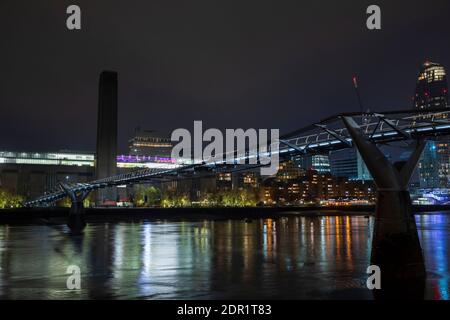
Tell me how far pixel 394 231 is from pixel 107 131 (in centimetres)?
15802

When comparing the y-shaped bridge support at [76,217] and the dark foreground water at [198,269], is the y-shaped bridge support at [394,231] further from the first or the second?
the y-shaped bridge support at [76,217]

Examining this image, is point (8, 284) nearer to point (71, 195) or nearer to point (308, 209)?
point (71, 195)

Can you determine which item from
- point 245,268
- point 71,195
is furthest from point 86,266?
point 71,195

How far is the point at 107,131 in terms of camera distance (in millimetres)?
173375

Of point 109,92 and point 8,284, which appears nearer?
point 8,284

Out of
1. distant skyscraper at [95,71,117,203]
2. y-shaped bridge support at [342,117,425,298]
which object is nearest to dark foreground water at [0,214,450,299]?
y-shaped bridge support at [342,117,425,298]

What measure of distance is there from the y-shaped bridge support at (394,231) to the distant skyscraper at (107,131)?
508 ft

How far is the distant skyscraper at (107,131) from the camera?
17275 centimetres

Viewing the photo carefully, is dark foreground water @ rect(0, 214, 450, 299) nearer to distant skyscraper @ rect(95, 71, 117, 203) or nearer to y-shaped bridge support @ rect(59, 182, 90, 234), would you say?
y-shaped bridge support @ rect(59, 182, 90, 234)

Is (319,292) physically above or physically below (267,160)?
below

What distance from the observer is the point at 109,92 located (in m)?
174

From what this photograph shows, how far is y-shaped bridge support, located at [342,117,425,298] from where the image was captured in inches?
980

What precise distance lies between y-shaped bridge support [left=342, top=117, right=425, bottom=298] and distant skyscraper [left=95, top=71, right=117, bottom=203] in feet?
508
